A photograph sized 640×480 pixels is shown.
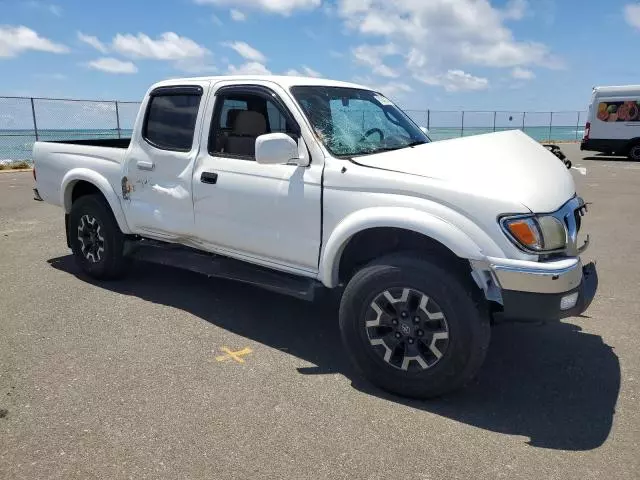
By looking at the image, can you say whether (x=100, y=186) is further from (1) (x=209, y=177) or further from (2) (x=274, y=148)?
(2) (x=274, y=148)

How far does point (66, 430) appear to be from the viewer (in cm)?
296

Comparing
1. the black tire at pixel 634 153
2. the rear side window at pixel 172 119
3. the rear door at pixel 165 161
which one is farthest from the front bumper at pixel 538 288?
the black tire at pixel 634 153

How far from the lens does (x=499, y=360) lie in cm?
390

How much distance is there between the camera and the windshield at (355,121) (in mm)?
3885

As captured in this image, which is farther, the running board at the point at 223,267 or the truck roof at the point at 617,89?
the truck roof at the point at 617,89

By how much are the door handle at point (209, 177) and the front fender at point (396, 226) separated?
46.3 inches

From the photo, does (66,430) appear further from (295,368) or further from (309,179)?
(309,179)

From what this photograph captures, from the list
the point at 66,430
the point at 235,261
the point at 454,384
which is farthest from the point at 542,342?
the point at 66,430

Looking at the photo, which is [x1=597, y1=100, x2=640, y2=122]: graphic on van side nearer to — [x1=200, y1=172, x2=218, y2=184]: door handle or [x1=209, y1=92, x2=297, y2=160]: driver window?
[x1=209, y1=92, x2=297, y2=160]: driver window

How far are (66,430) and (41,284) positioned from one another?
2976 millimetres

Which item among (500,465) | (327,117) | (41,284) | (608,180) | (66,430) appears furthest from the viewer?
(608,180)

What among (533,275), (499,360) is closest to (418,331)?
(533,275)

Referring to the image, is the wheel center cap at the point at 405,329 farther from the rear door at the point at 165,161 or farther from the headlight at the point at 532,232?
the rear door at the point at 165,161

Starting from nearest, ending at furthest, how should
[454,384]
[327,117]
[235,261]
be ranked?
[454,384] → [327,117] → [235,261]
